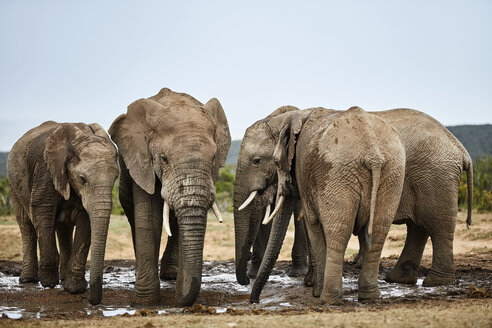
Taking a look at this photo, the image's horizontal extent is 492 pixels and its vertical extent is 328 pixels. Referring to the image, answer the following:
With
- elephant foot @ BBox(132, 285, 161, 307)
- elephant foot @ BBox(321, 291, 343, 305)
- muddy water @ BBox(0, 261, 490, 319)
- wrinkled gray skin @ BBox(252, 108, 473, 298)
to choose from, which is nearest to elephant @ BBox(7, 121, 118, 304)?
muddy water @ BBox(0, 261, 490, 319)

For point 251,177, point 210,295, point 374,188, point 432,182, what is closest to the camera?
point 374,188

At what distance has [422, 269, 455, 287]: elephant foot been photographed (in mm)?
9664

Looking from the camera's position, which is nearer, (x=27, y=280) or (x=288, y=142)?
(x=288, y=142)

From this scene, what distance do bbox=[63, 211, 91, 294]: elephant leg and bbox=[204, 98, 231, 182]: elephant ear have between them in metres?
2.14

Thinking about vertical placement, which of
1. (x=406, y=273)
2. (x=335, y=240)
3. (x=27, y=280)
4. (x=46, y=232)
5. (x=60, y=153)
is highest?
(x=60, y=153)

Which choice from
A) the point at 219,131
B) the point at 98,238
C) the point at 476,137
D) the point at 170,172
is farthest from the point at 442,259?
the point at 476,137

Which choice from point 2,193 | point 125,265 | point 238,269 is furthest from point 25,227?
point 2,193

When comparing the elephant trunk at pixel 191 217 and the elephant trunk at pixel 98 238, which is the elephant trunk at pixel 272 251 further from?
the elephant trunk at pixel 98 238

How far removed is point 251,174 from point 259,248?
6.25ft

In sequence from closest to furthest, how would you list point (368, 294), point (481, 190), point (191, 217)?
point (368, 294), point (191, 217), point (481, 190)

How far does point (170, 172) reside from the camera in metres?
8.51

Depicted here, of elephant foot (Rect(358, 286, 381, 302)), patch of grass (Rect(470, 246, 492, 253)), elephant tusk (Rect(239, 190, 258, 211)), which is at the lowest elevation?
elephant foot (Rect(358, 286, 381, 302))

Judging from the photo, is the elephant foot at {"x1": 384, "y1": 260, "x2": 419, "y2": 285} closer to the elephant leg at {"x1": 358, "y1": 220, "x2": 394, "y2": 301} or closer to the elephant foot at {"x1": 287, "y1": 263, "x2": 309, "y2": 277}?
the elephant foot at {"x1": 287, "y1": 263, "x2": 309, "y2": 277}

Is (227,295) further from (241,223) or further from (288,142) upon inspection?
(288,142)
